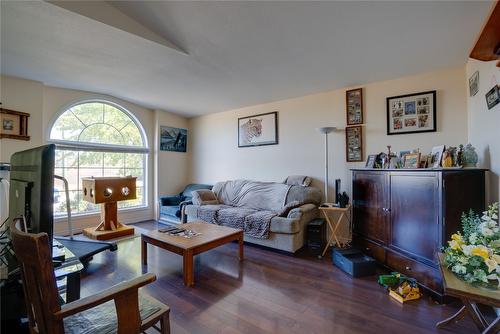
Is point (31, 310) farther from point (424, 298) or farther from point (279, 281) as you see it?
point (424, 298)

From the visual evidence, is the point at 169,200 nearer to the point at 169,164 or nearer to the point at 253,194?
the point at 169,164

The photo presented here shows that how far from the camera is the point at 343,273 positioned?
2.70 m

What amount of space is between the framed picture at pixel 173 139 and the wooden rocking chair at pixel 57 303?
14.9ft

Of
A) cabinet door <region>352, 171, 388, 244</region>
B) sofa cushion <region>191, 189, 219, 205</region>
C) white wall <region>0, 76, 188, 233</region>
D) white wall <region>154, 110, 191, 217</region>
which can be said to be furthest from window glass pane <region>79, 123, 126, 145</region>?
cabinet door <region>352, 171, 388, 244</region>

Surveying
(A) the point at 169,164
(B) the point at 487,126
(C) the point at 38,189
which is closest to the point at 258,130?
(A) the point at 169,164

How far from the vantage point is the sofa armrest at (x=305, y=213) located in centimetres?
326

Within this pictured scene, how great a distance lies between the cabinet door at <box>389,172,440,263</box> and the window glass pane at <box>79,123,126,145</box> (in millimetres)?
4893

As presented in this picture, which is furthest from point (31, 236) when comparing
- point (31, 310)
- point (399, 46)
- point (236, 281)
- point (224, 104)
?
point (224, 104)

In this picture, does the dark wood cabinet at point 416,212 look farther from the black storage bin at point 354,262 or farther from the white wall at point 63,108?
the white wall at point 63,108

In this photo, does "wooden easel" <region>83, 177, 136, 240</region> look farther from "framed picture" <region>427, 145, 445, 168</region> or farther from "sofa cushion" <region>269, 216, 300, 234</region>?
"framed picture" <region>427, 145, 445, 168</region>

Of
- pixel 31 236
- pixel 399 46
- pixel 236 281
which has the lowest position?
pixel 236 281

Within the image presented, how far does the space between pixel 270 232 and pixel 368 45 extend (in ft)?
8.43

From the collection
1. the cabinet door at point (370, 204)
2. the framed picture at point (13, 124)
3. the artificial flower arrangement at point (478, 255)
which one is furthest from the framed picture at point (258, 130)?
the framed picture at point (13, 124)

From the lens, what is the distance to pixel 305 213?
11.2 feet
